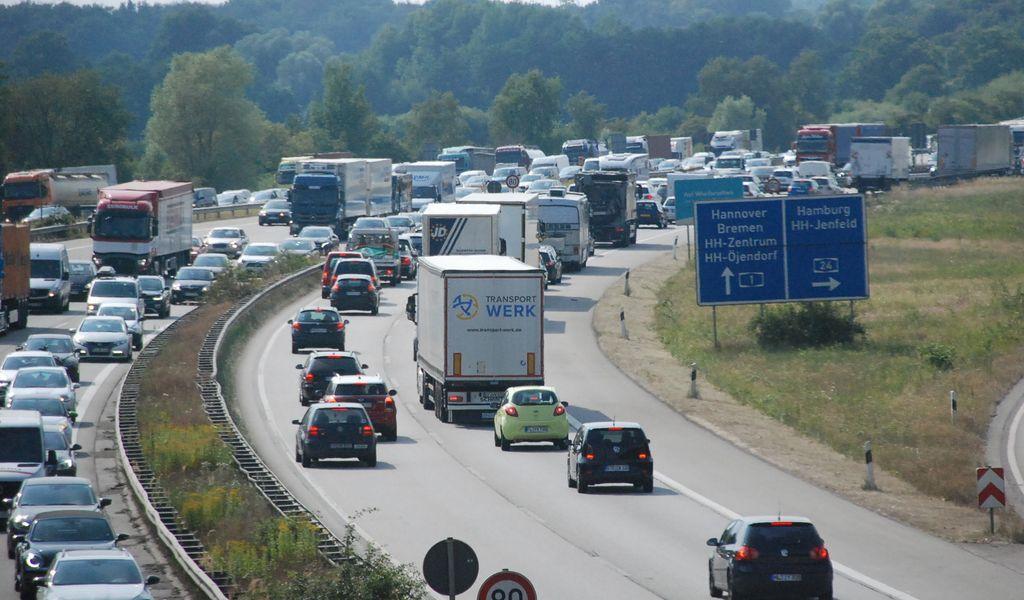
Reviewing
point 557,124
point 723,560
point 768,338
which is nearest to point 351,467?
point 723,560

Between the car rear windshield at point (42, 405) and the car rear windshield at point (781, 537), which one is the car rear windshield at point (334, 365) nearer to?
the car rear windshield at point (42, 405)

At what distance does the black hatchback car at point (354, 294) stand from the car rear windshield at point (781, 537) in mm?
40289

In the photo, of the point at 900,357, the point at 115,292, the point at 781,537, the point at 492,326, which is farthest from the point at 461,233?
the point at 781,537

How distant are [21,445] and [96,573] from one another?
34.2 ft

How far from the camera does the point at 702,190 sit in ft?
228

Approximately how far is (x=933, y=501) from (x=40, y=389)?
20760 mm

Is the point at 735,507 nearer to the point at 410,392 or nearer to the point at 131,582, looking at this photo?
the point at 131,582

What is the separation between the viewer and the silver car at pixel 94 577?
779 inches

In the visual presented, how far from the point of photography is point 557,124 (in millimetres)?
183500

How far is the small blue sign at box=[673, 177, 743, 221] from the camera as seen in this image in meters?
68.4

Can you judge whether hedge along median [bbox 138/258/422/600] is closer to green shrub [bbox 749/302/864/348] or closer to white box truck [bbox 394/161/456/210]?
green shrub [bbox 749/302/864/348]

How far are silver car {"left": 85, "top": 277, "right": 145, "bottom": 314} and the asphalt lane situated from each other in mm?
1265

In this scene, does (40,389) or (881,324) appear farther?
(881,324)

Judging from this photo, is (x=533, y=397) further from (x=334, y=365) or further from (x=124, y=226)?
(x=124, y=226)
